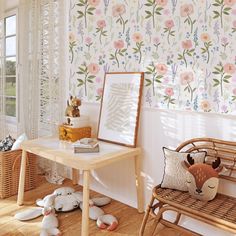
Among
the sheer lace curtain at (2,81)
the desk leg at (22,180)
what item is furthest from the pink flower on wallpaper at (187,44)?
the sheer lace curtain at (2,81)

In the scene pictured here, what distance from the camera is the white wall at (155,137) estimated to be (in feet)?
6.03

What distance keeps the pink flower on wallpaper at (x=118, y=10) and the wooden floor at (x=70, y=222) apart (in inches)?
65.8

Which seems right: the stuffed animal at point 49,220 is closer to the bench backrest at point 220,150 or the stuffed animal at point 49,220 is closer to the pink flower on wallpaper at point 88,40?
the bench backrest at point 220,150

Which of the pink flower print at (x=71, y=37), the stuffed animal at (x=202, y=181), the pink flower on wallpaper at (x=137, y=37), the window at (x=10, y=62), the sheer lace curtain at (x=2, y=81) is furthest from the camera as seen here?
the window at (x=10, y=62)

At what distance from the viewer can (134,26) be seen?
2240 mm

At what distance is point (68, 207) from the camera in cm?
225

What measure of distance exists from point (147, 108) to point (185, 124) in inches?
14.1

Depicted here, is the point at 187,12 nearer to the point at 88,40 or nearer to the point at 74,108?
the point at 88,40

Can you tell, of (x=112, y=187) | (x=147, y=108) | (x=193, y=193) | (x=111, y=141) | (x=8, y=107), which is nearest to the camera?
(x=193, y=193)

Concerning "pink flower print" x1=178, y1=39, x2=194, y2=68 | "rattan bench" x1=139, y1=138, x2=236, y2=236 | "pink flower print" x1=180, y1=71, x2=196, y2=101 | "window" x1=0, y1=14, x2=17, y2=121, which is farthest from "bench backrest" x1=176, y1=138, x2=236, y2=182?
"window" x1=0, y1=14, x2=17, y2=121

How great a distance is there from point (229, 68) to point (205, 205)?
88cm

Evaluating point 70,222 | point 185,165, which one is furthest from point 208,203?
point 70,222

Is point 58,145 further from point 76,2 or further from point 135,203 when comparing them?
point 76,2

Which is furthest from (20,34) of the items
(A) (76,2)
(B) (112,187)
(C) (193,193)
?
(C) (193,193)
